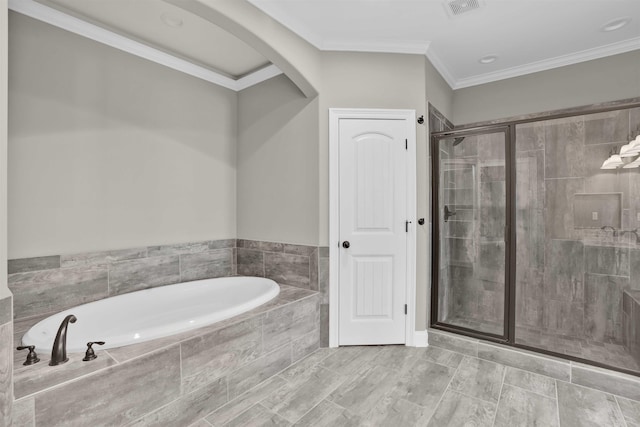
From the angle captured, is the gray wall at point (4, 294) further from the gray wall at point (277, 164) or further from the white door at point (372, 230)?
the white door at point (372, 230)

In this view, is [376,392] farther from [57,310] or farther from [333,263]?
[57,310]

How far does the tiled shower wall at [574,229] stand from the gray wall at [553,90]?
64 cm

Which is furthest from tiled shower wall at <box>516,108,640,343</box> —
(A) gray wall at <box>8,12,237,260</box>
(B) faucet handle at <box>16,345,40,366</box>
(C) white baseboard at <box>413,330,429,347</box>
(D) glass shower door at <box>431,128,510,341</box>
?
(B) faucet handle at <box>16,345,40,366</box>

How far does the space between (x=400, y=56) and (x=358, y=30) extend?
469mm

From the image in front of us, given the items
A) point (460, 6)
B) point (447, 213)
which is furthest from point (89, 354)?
point (460, 6)

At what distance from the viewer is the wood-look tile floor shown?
180 cm

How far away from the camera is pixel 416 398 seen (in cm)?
201

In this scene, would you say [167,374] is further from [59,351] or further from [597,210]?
[597,210]

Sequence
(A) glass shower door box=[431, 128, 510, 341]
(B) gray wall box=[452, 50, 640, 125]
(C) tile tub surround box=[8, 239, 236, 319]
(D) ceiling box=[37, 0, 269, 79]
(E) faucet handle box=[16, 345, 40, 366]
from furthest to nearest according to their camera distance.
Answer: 1. (B) gray wall box=[452, 50, 640, 125]
2. (A) glass shower door box=[431, 128, 510, 341]
3. (D) ceiling box=[37, 0, 269, 79]
4. (C) tile tub surround box=[8, 239, 236, 319]
5. (E) faucet handle box=[16, 345, 40, 366]

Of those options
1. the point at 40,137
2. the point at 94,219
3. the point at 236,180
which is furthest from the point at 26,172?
the point at 236,180

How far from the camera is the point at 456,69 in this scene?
3.28 metres

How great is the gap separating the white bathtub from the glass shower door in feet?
5.44

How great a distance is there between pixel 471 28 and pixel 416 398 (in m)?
2.86

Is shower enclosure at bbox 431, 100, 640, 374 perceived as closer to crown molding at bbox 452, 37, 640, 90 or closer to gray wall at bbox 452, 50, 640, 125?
gray wall at bbox 452, 50, 640, 125
